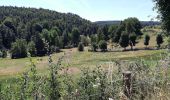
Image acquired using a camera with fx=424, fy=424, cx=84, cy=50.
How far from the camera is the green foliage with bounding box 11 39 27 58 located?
160 metres

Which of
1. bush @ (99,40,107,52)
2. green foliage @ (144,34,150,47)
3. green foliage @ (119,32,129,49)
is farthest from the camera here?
green foliage @ (144,34,150,47)

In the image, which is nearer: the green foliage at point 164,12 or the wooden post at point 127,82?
the wooden post at point 127,82

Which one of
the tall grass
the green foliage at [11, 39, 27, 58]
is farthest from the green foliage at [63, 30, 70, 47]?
the tall grass

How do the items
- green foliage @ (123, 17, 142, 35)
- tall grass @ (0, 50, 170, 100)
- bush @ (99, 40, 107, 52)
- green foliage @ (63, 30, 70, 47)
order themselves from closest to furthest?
tall grass @ (0, 50, 170, 100)
green foliage @ (123, 17, 142, 35)
bush @ (99, 40, 107, 52)
green foliage @ (63, 30, 70, 47)

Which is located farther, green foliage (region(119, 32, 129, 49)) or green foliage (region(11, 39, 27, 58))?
green foliage (region(11, 39, 27, 58))

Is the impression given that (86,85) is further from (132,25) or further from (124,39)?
(132,25)

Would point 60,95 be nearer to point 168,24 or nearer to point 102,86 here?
point 102,86

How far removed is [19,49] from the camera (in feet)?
543

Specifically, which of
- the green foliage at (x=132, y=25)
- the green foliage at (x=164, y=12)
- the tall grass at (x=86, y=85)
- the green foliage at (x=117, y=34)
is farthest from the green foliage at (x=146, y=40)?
the tall grass at (x=86, y=85)

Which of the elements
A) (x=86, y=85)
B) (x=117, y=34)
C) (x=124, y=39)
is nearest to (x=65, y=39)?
(x=117, y=34)

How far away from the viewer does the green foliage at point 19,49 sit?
16000 centimetres

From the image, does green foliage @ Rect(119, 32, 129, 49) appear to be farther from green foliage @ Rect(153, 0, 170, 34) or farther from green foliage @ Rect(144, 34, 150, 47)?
green foliage @ Rect(153, 0, 170, 34)

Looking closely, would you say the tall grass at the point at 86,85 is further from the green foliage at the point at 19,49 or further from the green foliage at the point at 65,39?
the green foliage at the point at 65,39

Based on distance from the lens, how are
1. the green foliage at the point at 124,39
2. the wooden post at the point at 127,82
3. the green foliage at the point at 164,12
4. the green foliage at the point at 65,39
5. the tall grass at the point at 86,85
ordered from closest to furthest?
1. the tall grass at the point at 86,85
2. the wooden post at the point at 127,82
3. the green foliage at the point at 164,12
4. the green foliage at the point at 124,39
5. the green foliage at the point at 65,39
